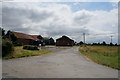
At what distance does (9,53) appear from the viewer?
21.6 m

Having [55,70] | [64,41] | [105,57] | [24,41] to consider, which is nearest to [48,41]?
[64,41]

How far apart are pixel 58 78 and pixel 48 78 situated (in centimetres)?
51

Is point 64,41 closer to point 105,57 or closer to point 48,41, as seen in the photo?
point 48,41

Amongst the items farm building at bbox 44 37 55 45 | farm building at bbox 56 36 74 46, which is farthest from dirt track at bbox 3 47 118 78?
farm building at bbox 44 37 55 45

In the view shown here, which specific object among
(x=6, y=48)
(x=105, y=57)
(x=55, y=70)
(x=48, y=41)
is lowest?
(x=105, y=57)

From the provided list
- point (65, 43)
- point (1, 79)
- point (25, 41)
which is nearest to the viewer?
point (1, 79)

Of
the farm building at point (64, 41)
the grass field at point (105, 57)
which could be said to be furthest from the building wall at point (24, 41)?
the grass field at point (105, 57)

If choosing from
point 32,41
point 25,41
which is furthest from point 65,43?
point 25,41

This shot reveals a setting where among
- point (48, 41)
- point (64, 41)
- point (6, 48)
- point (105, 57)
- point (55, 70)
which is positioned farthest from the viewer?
point (48, 41)

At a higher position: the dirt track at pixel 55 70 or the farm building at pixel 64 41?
the farm building at pixel 64 41

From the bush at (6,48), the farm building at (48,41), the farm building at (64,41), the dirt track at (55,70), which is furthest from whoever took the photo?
the farm building at (48,41)

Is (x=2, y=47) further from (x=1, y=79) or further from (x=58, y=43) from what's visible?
(x=58, y=43)

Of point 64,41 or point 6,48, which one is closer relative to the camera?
point 6,48

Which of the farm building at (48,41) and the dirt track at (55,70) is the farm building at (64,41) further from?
the dirt track at (55,70)
